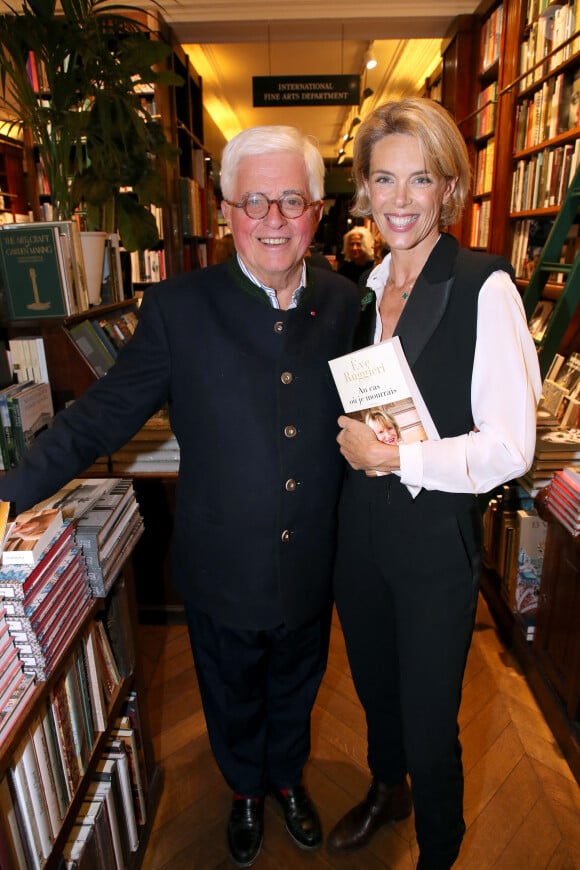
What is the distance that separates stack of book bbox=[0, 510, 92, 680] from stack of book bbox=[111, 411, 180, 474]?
1.18 metres

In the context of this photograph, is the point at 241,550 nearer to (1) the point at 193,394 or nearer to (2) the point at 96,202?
(1) the point at 193,394

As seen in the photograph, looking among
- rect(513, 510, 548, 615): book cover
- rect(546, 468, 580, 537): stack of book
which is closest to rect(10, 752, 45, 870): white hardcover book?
rect(546, 468, 580, 537): stack of book

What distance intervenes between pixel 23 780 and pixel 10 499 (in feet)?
1.56

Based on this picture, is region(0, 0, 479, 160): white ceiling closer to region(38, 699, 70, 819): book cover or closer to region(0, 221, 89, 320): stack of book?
region(0, 221, 89, 320): stack of book

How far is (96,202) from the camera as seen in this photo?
2.35m

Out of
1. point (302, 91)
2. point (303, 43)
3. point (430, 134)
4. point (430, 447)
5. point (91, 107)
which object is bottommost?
point (430, 447)

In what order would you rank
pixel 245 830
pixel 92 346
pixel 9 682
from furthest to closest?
pixel 92 346
pixel 245 830
pixel 9 682

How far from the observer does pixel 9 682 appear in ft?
2.98

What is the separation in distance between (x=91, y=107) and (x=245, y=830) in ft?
8.28

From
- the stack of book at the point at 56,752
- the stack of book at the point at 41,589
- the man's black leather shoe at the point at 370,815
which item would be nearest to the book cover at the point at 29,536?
the stack of book at the point at 41,589

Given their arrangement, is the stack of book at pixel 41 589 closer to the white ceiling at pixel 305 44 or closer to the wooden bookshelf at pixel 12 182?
the white ceiling at pixel 305 44

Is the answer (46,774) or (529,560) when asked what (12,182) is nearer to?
(529,560)

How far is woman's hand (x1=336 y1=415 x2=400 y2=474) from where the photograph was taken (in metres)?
1.12

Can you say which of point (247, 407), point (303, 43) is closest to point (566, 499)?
point (247, 407)
